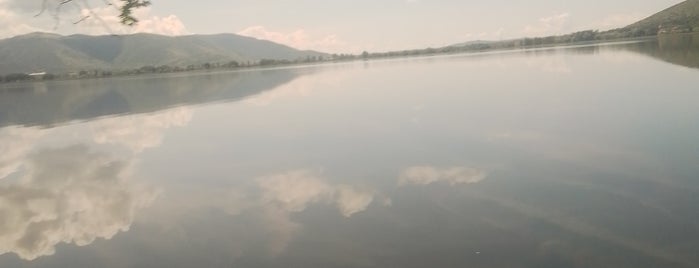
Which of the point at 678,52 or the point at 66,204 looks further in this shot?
the point at 678,52

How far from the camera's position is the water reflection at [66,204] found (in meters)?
Result: 16.6

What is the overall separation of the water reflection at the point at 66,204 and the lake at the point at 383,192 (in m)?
0.10

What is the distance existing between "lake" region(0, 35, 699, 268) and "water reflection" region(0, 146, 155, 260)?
102 mm

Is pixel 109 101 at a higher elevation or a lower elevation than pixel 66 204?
higher

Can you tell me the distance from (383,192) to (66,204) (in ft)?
43.6

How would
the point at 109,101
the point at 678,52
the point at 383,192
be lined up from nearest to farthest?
1. the point at 383,192
2. the point at 109,101
3. the point at 678,52

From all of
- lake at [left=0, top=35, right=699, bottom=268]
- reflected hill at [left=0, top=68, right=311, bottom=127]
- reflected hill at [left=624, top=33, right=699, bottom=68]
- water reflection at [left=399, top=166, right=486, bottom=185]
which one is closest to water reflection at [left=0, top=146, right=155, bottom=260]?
lake at [left=0, top=35, right=699, bottom=268]

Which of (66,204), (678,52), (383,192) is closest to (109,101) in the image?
(66,204)

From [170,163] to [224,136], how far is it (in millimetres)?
8375

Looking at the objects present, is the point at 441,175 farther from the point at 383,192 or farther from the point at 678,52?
the point at 678,52

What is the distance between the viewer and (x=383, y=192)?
18.3 metres

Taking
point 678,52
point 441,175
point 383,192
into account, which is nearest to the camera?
point 383,192

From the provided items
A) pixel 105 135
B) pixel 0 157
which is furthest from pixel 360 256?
pixel 105 135

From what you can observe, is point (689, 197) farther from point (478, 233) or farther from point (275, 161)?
point (275, 161)
